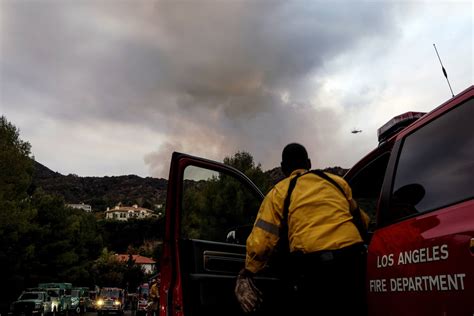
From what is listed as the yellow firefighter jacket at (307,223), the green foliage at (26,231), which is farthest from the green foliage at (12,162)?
the yellow firefighter jacket at (307,223)

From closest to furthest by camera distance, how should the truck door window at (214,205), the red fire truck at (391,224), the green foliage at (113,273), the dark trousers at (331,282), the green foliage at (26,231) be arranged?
the red fire truck at (391,224) → the dark trousers at (331,282) → the truck door window at (214,205) → the green foliage at (26,231) → the green foliage at (113,273)

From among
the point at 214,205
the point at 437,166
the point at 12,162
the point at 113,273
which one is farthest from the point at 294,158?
the point at 113,273

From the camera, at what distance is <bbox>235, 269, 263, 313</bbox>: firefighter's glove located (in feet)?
8.98

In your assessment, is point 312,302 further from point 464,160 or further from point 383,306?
point 464,160

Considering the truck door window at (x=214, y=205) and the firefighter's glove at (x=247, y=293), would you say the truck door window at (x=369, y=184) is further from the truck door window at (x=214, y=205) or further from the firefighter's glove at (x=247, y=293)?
the firefighter's glove at (x=247, y=293)

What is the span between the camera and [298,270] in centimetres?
272

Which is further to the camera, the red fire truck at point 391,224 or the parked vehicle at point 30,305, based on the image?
the parked vehicle at point 30,305

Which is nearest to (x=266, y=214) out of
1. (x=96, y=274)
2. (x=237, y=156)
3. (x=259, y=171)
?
(x=259, y=171)

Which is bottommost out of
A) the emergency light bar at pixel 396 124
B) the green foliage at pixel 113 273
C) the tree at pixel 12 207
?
the emergency light bar at pixel 396 124

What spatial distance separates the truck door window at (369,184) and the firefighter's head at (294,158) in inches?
27.0

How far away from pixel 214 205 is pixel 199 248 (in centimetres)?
34

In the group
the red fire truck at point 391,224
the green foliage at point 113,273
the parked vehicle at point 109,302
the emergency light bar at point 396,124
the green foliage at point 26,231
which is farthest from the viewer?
the green foliage at point 113,273

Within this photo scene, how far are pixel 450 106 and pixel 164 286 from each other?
6.67 feet

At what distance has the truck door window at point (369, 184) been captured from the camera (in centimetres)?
364
